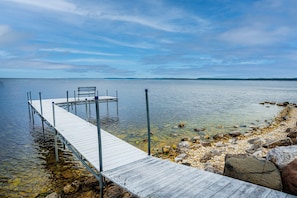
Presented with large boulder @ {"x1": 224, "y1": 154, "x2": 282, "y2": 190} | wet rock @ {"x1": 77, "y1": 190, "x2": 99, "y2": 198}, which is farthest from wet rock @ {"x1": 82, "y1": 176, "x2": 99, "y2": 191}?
large boulder @ {"x1": 224, "y1": 154, "x2": 282, "y2": 190}

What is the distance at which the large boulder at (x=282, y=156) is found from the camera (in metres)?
4.83

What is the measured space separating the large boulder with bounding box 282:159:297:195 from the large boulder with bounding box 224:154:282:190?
0.35 ft

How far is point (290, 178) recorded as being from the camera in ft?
13.5

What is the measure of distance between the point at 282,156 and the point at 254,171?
113 centimetres

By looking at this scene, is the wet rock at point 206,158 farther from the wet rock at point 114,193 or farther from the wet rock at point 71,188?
the wet rock at point 71,188

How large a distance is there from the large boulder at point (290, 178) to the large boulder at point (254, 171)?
108mm

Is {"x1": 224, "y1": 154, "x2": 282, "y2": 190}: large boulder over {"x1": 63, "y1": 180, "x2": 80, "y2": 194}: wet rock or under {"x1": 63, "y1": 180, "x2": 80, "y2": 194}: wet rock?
over

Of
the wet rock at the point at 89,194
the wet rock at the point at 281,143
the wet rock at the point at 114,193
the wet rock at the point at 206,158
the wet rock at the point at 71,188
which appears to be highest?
the wet rock at the point at 281,143

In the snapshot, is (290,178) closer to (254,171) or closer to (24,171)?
(254,171)

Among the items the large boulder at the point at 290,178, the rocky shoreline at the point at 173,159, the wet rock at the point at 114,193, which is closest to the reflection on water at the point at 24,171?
the rocky shoreline at the point at 173,159

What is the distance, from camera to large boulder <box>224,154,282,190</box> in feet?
14.1

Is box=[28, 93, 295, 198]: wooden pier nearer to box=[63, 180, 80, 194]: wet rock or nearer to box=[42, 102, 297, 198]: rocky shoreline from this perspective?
box=[42, 102, 297, 198]: rocky shoreline

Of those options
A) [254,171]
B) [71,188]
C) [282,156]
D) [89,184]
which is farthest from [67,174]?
[282,156]

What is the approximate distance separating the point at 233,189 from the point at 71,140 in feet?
21.4
